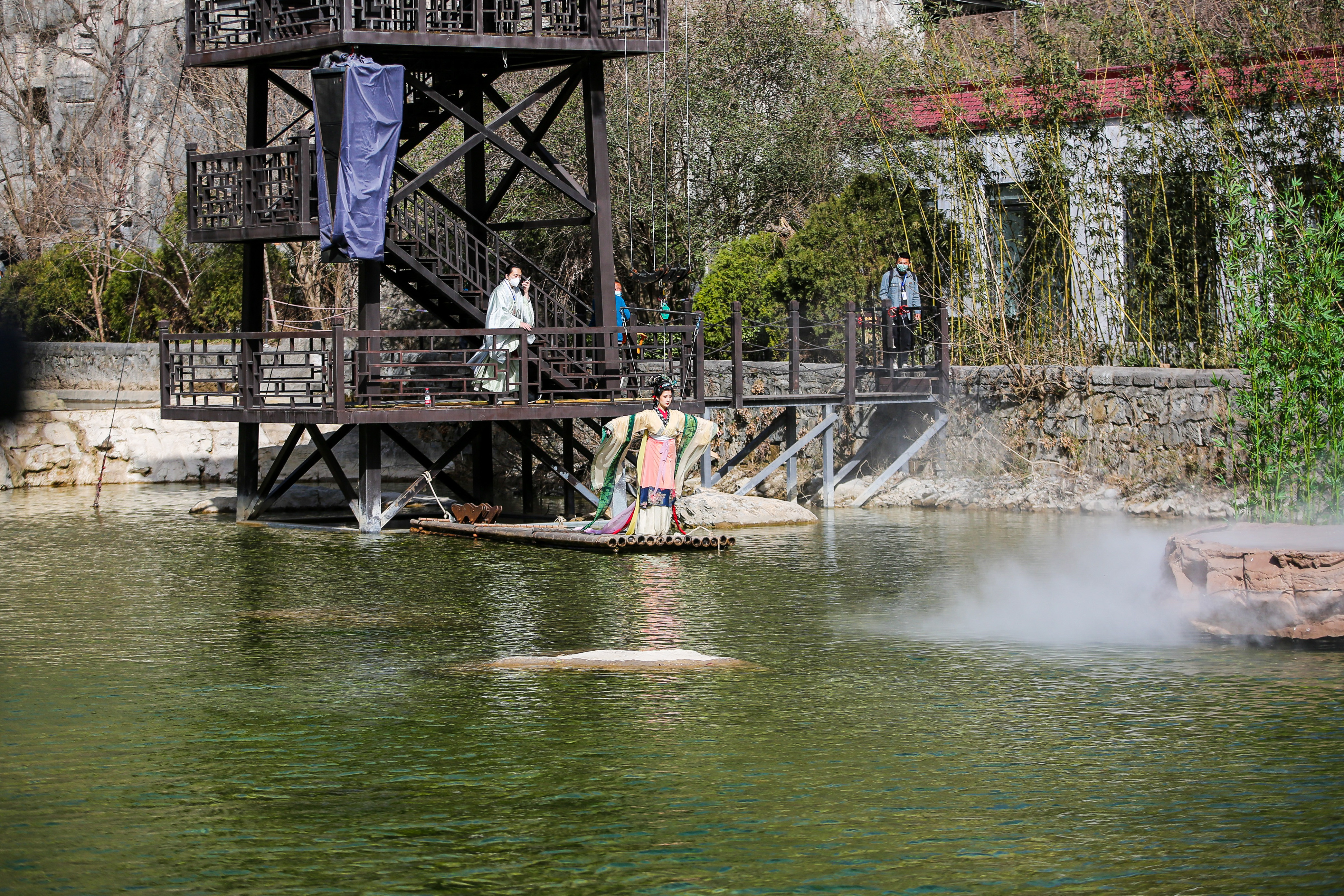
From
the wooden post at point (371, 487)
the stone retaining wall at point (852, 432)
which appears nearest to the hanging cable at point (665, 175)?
the stone retaining wall at point (852, 432)

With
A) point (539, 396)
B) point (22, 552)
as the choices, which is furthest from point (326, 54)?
point (22, 552)

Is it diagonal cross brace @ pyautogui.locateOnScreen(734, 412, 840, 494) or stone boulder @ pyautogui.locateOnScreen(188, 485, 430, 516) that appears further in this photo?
diagonal cross brace @ pyautogui.locateOnScreen(734, 412, 840, 494)

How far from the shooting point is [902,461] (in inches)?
847

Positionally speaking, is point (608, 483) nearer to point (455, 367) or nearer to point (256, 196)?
point (455, 367)

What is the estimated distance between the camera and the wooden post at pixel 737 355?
1952 centimetres

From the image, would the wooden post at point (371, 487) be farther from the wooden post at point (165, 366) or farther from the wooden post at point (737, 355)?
the wooden post at point (737, 355)

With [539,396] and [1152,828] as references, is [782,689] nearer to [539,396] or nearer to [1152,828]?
[1152,828]

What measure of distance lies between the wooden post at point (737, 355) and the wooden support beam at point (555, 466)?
7.18 feet

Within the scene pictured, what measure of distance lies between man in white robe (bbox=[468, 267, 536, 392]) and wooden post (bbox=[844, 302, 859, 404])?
4.57 metres

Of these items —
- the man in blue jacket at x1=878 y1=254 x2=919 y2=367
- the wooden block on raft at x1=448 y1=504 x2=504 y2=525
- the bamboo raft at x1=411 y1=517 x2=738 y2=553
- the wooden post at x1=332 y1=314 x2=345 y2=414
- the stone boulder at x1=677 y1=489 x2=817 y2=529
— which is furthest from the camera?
the man in blue jacket at x1=878 y1=254 x2=919 y2=367

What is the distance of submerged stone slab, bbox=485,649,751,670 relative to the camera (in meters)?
9.91

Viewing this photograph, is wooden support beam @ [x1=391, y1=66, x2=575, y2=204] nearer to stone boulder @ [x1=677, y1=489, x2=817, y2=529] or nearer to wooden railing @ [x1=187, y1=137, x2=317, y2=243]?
wooden railing @ [x1=187, y1=137, x2=317, y2=243]

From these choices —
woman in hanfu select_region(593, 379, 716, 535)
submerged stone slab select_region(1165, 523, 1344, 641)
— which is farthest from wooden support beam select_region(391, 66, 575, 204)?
submerged stone slab select_region(1165, 523, 1344, 641)

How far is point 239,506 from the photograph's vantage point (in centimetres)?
1908
